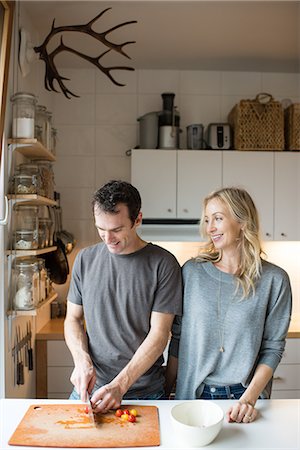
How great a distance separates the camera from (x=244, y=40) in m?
3.13

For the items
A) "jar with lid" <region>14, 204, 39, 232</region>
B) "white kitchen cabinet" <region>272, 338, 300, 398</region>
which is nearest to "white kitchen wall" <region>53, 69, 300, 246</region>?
"jar with lid" <region>14, 204, 39, 232</region>

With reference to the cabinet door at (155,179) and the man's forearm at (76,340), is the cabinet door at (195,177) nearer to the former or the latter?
the cabinet door at (155,179)

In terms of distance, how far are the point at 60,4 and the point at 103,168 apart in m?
1.29

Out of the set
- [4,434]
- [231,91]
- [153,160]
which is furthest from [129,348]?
[231,91]

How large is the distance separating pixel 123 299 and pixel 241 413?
1.76 ft

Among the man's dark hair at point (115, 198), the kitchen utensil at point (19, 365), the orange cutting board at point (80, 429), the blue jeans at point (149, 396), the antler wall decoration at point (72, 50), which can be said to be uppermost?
the antler wall decoration at point (72, 50)

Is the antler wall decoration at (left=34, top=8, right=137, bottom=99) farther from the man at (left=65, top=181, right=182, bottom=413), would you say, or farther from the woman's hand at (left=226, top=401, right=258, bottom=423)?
the woman's hand at (left=226, top=401, right=258, bottom=423)

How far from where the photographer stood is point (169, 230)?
3.38 metres

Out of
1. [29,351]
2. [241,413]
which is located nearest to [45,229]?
[29,351]

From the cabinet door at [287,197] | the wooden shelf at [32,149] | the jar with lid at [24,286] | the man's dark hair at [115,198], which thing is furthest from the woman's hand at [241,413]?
the cabinet door at [287,197]

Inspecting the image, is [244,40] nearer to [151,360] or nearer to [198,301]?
[198,301]

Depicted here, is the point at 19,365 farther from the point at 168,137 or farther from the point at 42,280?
the point at 168,137

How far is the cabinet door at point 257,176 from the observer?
3436mm

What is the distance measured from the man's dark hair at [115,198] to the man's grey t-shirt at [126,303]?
176mm
